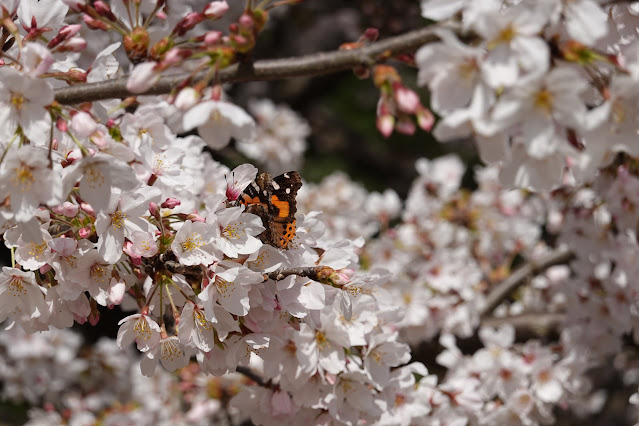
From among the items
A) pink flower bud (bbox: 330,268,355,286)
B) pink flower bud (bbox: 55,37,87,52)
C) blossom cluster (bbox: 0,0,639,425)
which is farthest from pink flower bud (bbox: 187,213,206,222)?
pink flower bud (bbox: 55,37,87,52)

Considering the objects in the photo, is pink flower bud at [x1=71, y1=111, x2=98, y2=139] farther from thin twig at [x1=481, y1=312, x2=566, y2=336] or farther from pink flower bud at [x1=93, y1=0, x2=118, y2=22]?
thin twig at [x1=481, y1=312, x2=566, y2=336]

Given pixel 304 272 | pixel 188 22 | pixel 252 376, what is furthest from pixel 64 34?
pixel 252 376

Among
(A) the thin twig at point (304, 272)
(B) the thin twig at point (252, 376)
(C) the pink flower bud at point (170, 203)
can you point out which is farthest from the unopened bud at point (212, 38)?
(B) the thin twig at point (252, 376)

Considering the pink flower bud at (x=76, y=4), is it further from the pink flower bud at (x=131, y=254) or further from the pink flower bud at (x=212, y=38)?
the pink flower bud at (x=131, y=254)

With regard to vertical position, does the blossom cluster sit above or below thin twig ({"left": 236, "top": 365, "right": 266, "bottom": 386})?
above

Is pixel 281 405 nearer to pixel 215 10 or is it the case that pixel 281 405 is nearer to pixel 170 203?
pixel 170 203

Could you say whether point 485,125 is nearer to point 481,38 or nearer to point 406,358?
point 481,38
